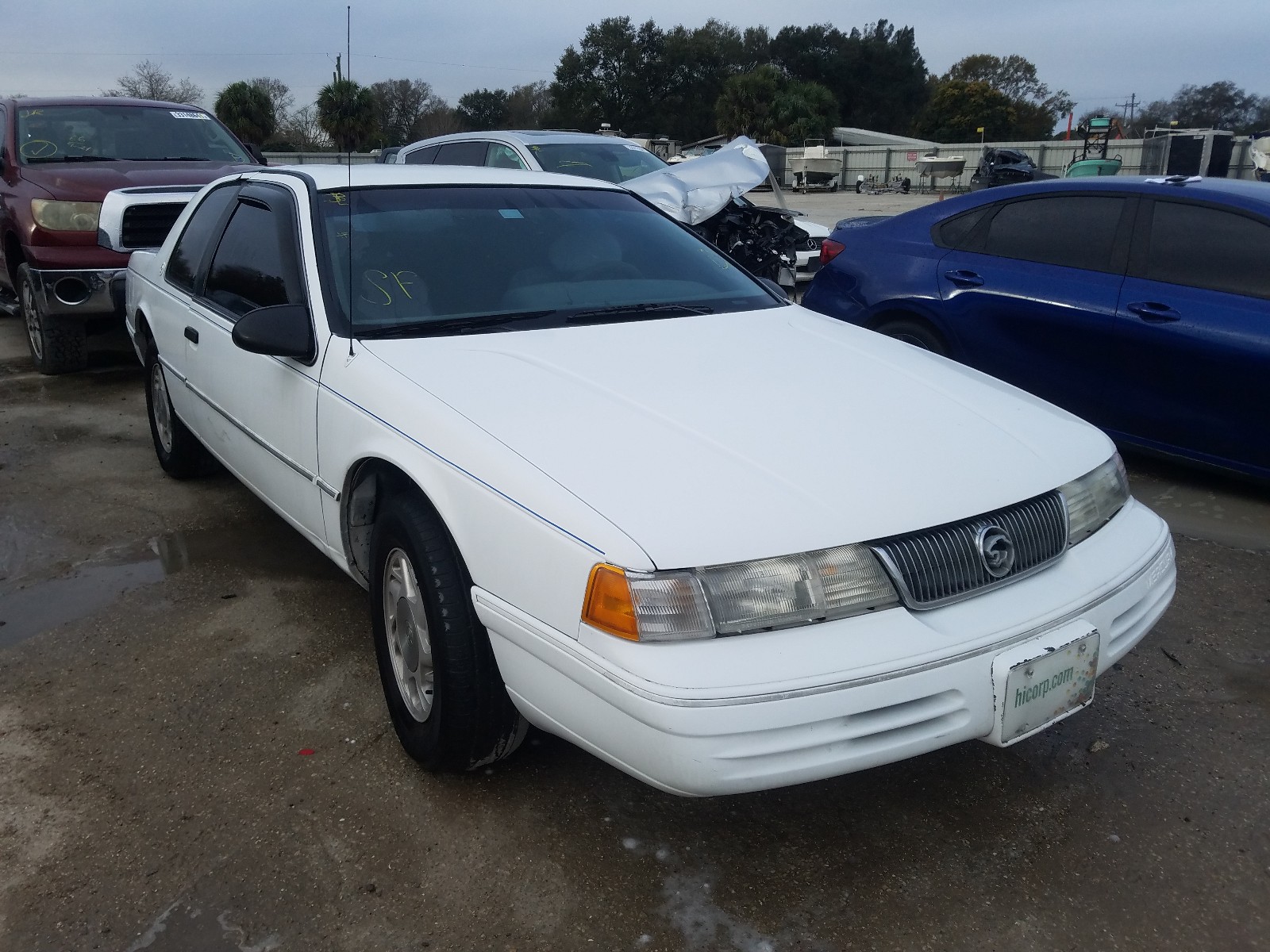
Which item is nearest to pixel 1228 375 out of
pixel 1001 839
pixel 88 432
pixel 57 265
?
pixel 1001 839

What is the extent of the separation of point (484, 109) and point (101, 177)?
2729 inches

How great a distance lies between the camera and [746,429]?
245cm

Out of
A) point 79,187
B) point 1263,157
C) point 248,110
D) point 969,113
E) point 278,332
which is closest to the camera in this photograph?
point 278,332

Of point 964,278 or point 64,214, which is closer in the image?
point 964,278

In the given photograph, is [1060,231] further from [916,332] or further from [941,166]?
[941,166]

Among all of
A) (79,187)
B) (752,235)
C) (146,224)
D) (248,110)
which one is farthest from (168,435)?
(248,110)

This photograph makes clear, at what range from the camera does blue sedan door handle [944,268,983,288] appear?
17.5ft

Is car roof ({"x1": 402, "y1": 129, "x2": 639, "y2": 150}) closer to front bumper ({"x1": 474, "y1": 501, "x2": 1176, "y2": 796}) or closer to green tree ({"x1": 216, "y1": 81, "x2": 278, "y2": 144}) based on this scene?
front bumper ({"x1": 474, "y1": 501, "x2": 1176, "y2": 796})

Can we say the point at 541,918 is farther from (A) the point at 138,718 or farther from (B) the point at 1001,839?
(A) the point at 138,718

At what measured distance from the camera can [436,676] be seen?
8.14ft

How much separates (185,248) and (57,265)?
116 inches

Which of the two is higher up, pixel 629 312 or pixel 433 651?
pixel 629 312

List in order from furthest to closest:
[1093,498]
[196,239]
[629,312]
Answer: [196,239]
[629,312]
[1093,498]

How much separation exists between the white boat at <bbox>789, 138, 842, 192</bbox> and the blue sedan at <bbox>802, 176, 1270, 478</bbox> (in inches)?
1331
